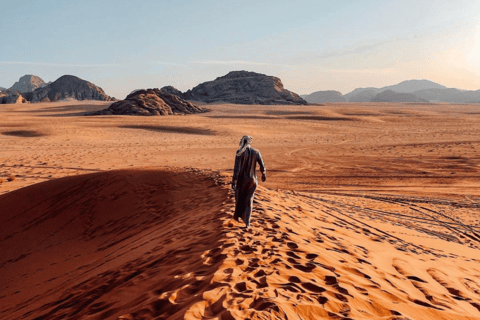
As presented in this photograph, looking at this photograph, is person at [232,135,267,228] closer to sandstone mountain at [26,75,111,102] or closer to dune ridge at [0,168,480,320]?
dune ridge at [0,168,480,320]

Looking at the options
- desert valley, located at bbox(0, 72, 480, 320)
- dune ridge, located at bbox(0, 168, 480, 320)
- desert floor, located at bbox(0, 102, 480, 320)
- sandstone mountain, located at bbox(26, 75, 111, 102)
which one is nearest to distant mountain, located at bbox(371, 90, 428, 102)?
sandstone mountain, located at bbox(26, 75, 111, 102)

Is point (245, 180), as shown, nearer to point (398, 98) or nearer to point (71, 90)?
point (71, 90)

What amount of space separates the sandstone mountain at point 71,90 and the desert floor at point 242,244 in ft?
407

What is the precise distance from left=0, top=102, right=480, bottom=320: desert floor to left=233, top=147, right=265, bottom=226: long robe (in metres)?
0.36

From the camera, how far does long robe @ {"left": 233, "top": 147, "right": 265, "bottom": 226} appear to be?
5805mm

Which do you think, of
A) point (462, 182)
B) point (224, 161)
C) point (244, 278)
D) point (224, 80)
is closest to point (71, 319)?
point (244, 278)

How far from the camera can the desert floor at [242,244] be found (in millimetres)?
3451

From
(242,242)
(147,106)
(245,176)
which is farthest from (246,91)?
(242,242)

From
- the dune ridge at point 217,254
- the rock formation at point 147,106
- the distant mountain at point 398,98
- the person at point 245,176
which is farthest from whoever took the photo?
the distant mountain at point 398,98

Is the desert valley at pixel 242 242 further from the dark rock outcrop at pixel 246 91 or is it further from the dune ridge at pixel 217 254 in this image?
the dark rock outcrop at pixel 246 91

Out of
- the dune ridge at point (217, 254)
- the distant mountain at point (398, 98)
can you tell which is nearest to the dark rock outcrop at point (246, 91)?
the distant mountain at point (398, 98)

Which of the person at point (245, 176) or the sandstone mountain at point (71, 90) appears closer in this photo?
the person at point (245, 176)

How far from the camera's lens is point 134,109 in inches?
1913

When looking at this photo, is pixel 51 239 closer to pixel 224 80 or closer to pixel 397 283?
pixel 397 283
